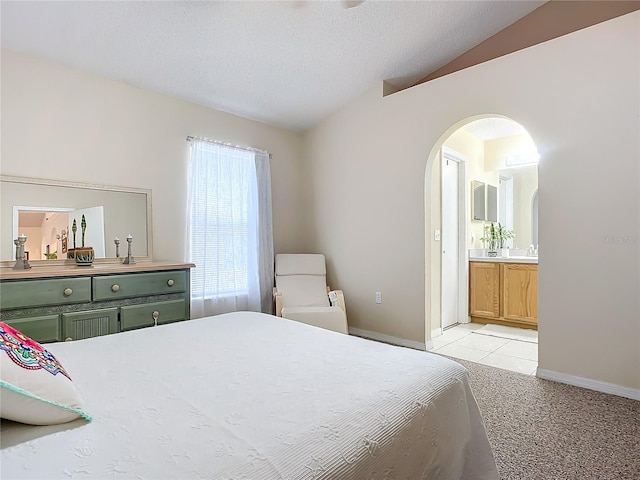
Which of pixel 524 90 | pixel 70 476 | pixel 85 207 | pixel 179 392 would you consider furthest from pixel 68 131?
pixel 524 90

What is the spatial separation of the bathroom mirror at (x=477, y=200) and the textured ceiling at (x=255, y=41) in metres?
1.75

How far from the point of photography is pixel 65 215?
2830 millimetres

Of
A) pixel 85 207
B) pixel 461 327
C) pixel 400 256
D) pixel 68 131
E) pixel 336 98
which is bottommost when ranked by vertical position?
pixel 461 327

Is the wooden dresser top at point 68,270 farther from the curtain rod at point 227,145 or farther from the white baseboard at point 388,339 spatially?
the white baseboard at point 388,339

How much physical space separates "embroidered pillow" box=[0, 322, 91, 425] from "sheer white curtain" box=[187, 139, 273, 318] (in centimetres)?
268

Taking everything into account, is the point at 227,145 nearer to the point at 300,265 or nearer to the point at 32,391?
the point at 300,265

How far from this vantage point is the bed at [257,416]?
0.75m

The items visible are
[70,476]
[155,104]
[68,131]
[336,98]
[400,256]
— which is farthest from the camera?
[336,98]

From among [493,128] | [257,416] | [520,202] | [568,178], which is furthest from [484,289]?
[257,416]

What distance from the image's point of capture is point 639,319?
7.93ft

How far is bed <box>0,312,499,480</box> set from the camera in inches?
29.3

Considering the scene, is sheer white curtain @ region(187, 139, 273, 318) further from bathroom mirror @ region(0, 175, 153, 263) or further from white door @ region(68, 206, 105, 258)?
white door @ region(68, 206, 105, 258)

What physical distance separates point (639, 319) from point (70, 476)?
3.12 metres

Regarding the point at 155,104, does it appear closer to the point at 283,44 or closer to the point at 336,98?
the point at 283,44
